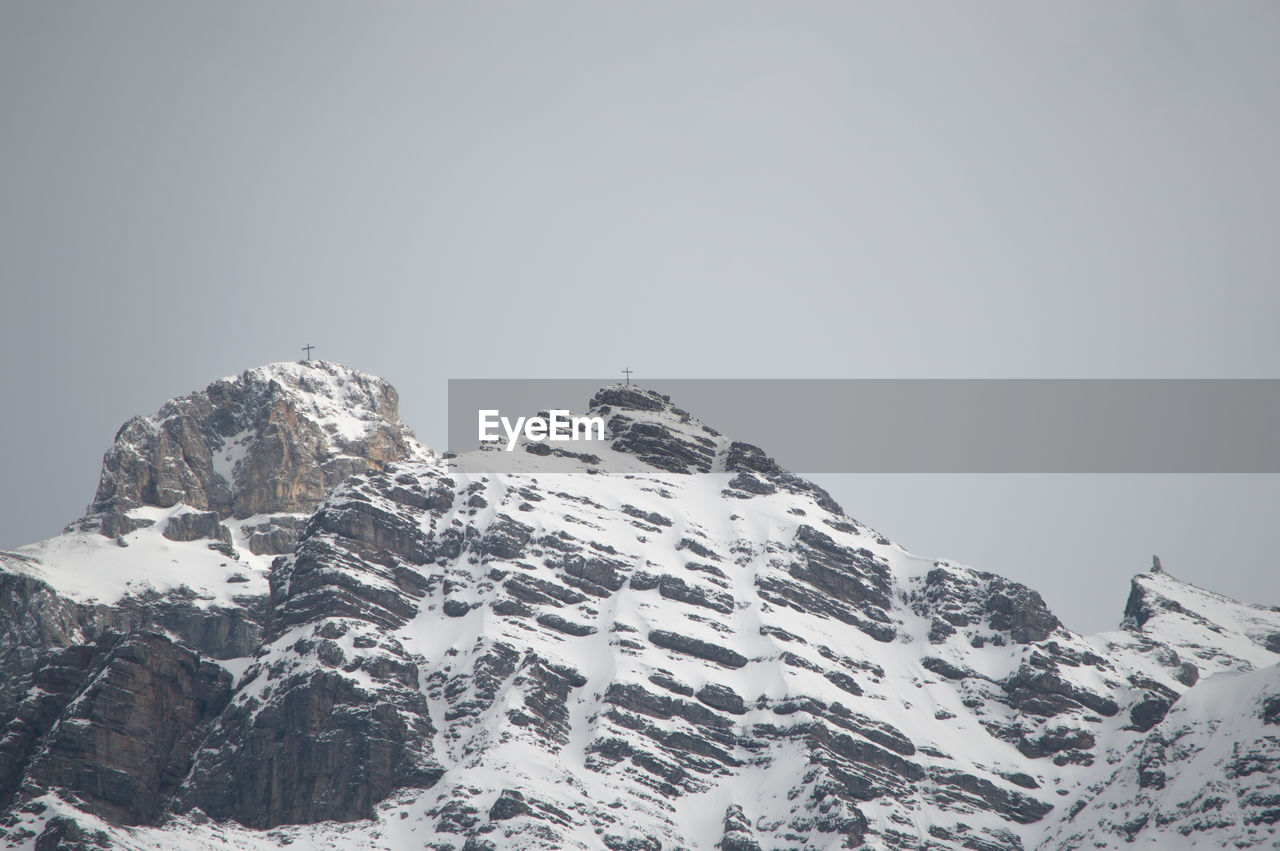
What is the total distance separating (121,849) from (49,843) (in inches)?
355

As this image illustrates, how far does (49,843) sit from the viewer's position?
650 ft

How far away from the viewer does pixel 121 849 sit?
7726 inches
